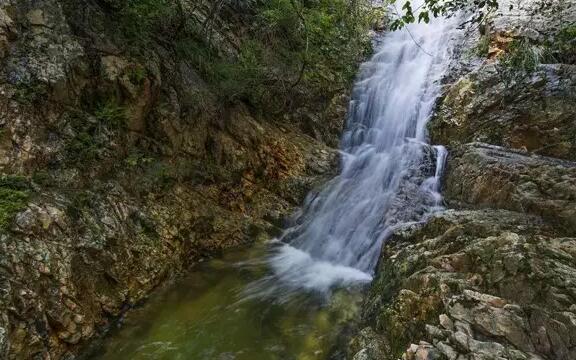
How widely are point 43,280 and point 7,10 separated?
335cm

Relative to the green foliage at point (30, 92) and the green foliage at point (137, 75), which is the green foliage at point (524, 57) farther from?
the green foliage at point (30, 92)

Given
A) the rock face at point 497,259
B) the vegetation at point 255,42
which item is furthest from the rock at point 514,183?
the vegetation at point 255,42

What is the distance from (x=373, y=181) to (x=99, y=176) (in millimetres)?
4911

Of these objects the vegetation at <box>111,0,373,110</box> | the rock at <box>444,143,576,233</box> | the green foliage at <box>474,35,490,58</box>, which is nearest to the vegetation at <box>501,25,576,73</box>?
the green foliage at <box>474,35,490,58</box>

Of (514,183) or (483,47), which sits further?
(483,47)

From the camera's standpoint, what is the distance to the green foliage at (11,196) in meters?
4.06

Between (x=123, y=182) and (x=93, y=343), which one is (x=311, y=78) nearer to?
(x=123, y=182)

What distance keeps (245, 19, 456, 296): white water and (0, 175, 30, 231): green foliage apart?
2964 millimetres

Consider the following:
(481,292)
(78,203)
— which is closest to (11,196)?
(78,203)

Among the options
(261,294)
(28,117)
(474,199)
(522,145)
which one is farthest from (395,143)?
(28,117)

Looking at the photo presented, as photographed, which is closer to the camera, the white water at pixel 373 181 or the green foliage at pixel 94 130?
the green foliage at pixel 94 130

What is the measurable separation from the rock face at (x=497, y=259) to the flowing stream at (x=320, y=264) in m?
0.57

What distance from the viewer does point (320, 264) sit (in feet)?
21.0

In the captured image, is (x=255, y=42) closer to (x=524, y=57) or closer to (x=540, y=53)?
(x=524, y=57)
